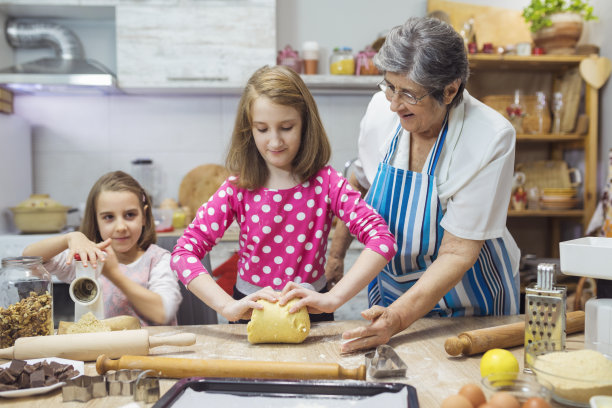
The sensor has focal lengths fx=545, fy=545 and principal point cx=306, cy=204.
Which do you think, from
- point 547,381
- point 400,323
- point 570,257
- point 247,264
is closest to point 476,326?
point 400,323

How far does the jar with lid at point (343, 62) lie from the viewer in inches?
116

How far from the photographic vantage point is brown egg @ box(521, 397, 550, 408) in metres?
0.64

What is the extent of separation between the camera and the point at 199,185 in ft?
10.1

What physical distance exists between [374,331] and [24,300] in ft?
2.19

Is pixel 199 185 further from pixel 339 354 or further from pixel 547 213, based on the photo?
pixel 339 354

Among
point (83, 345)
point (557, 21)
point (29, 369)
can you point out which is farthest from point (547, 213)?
point (29, 369)

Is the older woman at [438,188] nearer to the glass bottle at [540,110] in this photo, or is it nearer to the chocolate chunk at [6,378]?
the chocolate chunk at [6,378]

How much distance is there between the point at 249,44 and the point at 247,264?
1761 mm

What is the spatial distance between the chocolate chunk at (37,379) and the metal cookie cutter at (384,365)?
500 mm

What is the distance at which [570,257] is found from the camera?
89cm

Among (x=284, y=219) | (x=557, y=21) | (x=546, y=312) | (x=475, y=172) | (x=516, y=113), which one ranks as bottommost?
(x=546, y=312)

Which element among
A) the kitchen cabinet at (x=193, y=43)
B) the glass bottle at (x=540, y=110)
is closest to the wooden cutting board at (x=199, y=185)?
Result: the kitchen cabinet at (x=193, y=43)

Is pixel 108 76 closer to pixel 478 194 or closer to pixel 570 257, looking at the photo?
pixel 478 194

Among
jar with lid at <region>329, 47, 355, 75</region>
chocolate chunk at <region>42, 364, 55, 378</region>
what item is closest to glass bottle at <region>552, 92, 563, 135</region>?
jar with lid at <region>329, 47, 355, 75</region>
